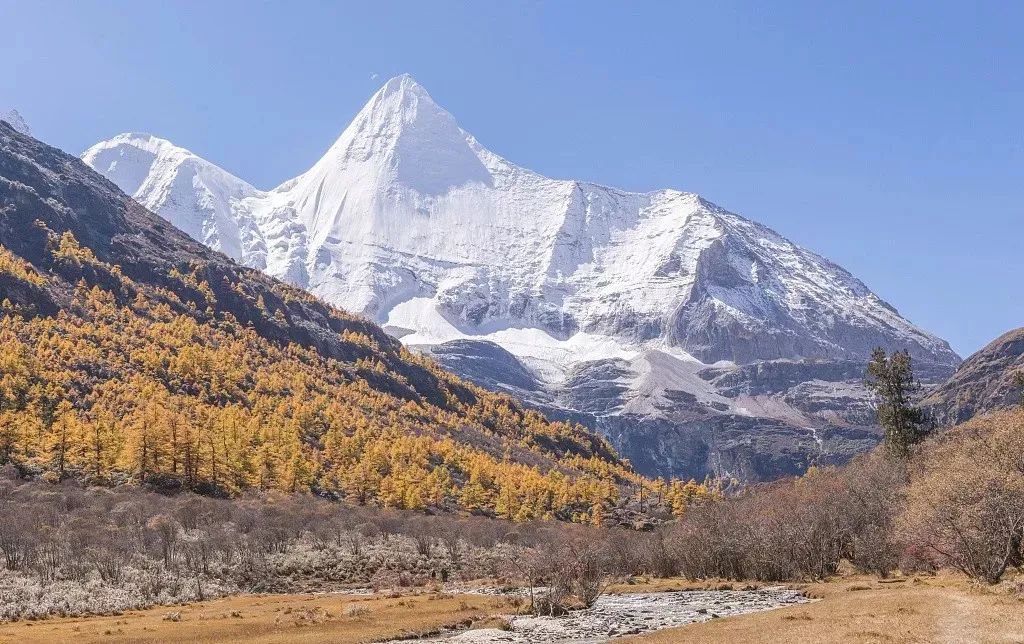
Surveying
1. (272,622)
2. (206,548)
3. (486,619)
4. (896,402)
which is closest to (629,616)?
(486,619)

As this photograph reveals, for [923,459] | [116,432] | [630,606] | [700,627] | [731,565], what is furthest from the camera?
[116,432]

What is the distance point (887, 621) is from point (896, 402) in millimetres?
82092

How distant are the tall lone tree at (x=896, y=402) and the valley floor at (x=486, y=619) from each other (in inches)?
1592

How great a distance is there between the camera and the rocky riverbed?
64000 mm

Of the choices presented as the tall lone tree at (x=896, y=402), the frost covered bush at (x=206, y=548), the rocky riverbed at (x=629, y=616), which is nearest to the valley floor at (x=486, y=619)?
the rocky riverbed at (x=629, y=616)

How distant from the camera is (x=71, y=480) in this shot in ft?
484

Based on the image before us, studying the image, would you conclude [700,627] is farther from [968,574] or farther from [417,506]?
[417,506]

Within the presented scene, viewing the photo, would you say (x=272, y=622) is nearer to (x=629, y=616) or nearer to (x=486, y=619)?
(x=486, y=619)

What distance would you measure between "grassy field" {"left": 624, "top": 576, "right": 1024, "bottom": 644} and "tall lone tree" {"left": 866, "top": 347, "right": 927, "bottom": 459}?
185ft

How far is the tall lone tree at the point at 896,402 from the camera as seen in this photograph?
4823 inches

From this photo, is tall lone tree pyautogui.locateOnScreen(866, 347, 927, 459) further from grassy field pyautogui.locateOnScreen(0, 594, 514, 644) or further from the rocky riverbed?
grassy field pyautogui.locateOnScreen(0, 594, 514, 644)

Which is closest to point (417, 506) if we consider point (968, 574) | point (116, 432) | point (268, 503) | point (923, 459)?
point (268, 503)

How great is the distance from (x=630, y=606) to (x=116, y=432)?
124 meters

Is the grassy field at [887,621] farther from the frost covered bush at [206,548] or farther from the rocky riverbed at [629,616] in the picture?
the frost covered bush at [206,548]
